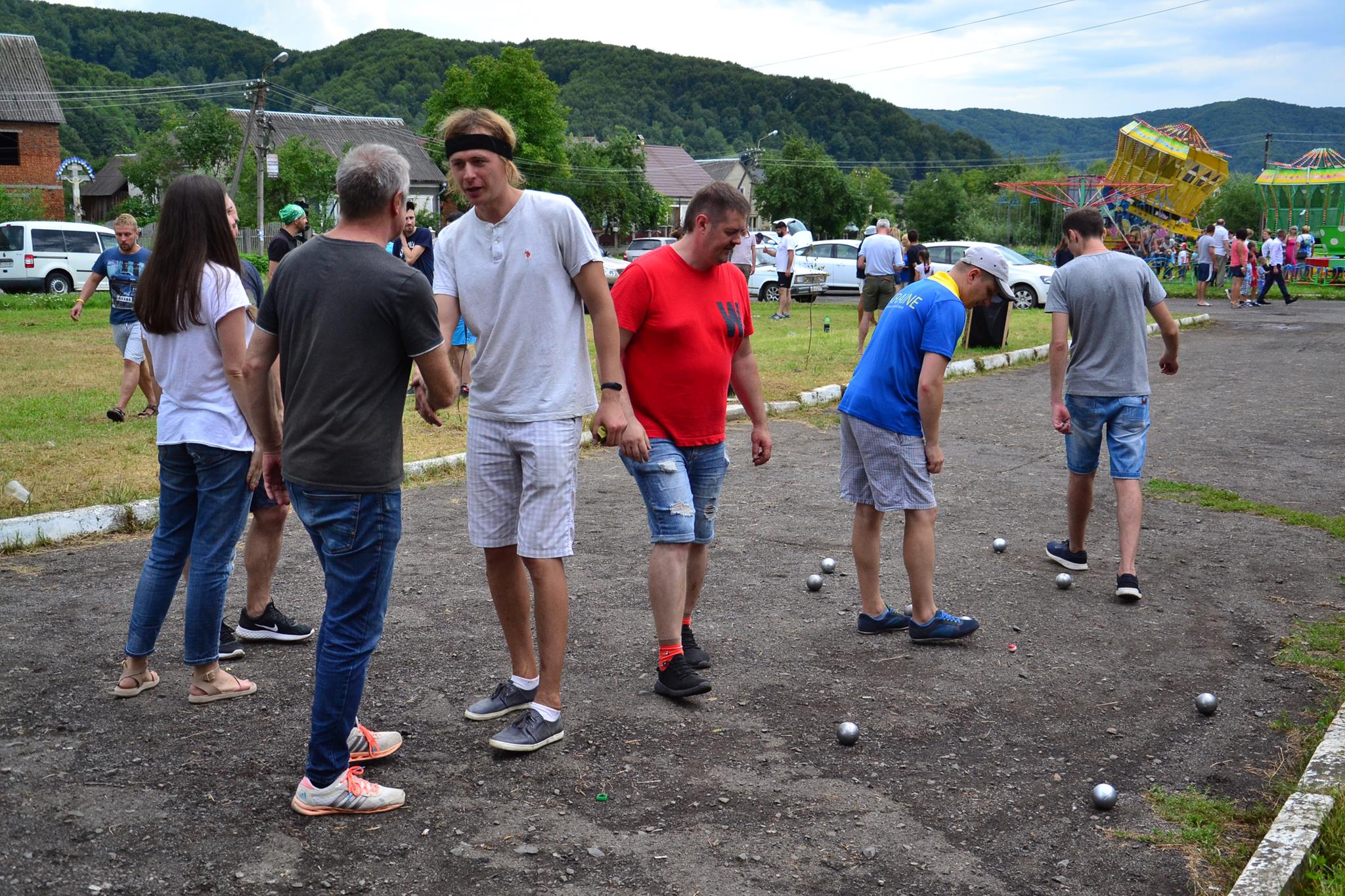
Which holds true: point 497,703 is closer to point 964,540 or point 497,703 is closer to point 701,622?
point 701,622

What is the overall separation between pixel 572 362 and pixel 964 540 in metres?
3.93

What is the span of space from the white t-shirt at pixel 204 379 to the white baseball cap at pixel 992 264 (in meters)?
3.12

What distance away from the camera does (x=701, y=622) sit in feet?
18.3

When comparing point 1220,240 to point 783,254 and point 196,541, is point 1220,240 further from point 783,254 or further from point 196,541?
point 196,541

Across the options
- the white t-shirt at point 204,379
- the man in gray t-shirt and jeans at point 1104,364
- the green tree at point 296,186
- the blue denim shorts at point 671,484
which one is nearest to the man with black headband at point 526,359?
the blue denim shorts at point 671,484

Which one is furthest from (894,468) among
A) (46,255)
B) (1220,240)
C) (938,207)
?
(938,207)

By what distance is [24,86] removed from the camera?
176 ft

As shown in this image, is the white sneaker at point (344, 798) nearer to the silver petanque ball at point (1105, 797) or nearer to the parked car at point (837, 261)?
the silver petanque ball at point (1105, 797)

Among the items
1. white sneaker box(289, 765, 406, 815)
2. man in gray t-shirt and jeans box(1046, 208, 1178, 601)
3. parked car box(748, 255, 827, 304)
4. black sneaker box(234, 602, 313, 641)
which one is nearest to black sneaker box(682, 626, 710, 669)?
white sneaker box(289, 765, 406, 815)

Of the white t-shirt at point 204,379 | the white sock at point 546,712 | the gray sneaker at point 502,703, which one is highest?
the white t-shirt at point 204,379

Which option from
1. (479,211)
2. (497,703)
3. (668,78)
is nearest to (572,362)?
(479,211)

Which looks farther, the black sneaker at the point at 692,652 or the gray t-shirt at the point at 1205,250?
the gray t-shirt at the point at 1205,250

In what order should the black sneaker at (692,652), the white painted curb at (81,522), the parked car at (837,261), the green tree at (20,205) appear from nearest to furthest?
the black sneaker at (692,652) < the white painted curb at (81,522) < the parked car at (837,261) < the green tree at (20,205)

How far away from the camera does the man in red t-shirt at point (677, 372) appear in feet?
14.6
